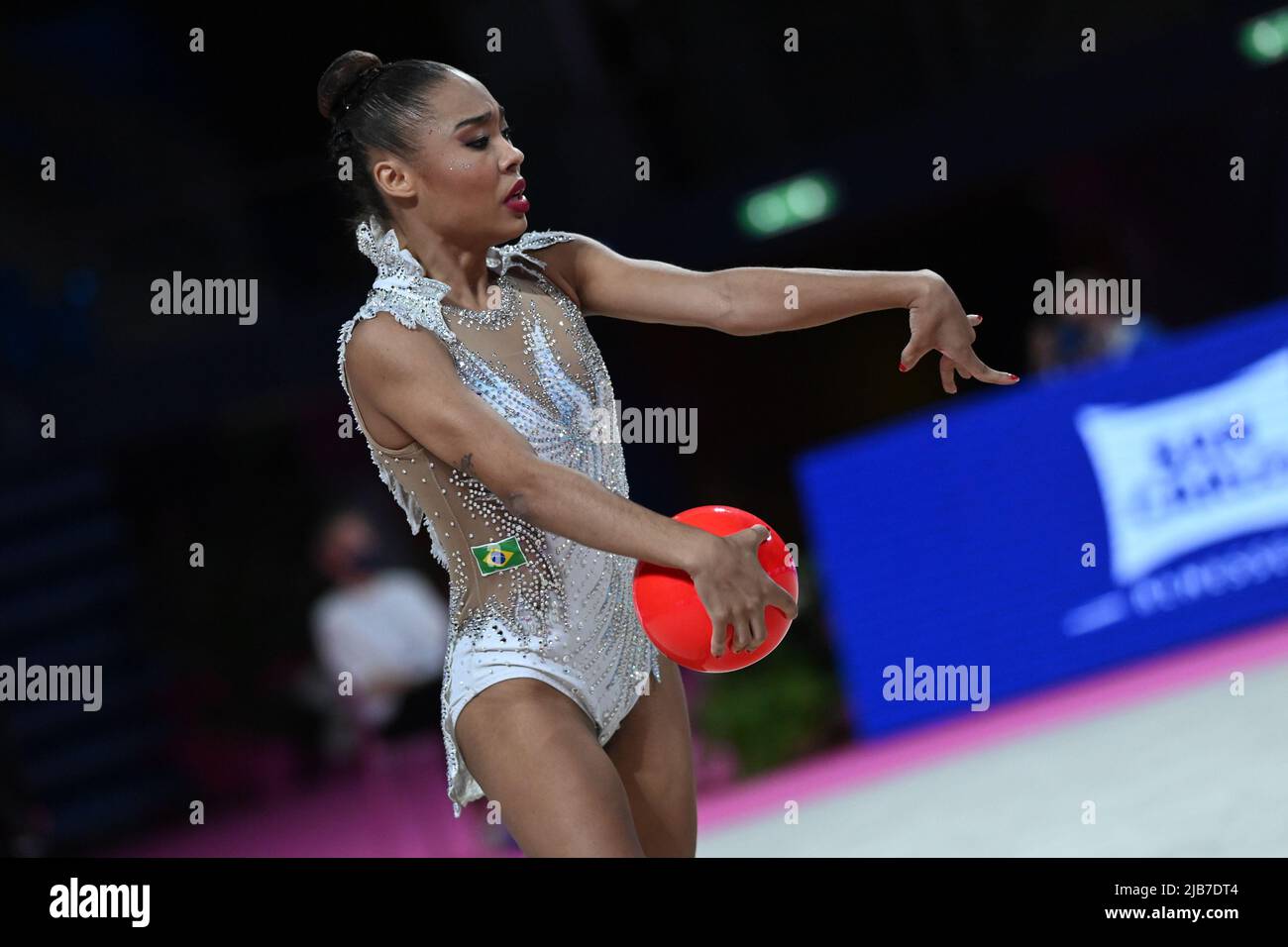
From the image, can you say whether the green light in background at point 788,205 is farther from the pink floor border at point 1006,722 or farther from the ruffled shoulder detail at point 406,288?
the ruffled shoulder detail at point 406,288

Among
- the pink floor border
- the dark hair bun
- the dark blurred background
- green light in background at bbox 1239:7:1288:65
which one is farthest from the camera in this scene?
the dark blurred background

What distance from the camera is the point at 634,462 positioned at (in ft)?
35.7

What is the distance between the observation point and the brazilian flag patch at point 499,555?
2.68m

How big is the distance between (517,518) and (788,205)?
6.77 m

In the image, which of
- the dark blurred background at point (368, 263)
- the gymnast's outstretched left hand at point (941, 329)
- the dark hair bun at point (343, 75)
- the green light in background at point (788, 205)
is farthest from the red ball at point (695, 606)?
the green light in background at point (788, 205)

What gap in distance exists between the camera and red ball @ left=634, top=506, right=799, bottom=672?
242 cm

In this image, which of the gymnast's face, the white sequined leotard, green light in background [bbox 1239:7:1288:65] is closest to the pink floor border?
green light in background [bbox 1239:7:1288:65]

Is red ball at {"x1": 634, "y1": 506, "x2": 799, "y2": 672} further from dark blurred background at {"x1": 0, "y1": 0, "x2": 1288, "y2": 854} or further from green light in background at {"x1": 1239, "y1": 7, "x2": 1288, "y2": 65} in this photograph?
green light in background at {"x1": 1239, "y1": 7, "x2": 1288, "y2": 65}

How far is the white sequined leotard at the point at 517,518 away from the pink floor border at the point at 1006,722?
3753mm

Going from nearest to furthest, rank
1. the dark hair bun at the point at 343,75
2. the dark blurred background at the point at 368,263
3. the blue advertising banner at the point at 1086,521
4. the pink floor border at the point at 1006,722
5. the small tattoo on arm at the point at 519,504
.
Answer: the small tattoo on arm at the point at 519,504 < the dark hair bun at the point at 343,75 < the pink floor border at the point at 1006,722 < the blue advertising banner at the point at 1086,521 < the dark blurred background at the point at 368,263

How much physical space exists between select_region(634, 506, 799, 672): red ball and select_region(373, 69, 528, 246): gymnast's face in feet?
2.07

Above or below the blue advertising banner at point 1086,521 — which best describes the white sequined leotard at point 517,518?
below
